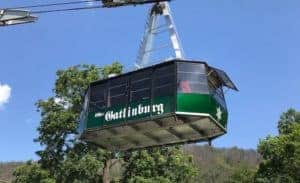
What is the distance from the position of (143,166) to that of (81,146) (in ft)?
16.8

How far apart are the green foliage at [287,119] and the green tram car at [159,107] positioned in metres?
38.7

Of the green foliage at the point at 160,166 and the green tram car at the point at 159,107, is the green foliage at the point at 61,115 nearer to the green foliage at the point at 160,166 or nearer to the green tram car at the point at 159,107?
the green foliage at the point at 160,166

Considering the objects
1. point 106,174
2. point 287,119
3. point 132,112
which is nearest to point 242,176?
point 287,119

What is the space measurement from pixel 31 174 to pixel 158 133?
24183 mm

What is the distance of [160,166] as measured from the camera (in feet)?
154

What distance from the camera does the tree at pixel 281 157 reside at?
52.1 metres

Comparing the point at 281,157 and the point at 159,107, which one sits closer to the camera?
the point at 159,107

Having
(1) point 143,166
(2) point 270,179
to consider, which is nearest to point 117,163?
(1) point 143,166

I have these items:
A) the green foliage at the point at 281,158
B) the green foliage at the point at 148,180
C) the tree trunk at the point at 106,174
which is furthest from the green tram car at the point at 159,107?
the green foliage at the point at 281,158

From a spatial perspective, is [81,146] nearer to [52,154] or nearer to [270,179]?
[52,154]

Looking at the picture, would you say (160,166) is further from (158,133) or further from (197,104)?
(197,104)

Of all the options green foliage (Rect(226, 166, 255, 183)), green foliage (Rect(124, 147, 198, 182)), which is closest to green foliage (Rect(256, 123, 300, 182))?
green foliage (Rect(226, 166, 255, 183))

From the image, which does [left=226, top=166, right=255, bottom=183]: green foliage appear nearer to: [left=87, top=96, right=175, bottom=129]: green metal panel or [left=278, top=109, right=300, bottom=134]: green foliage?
[left=278, top=109, right=300, bottom=134]: green foliage

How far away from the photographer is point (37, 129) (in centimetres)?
4853
